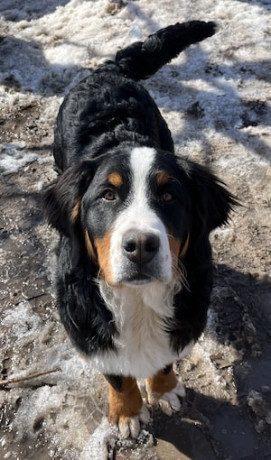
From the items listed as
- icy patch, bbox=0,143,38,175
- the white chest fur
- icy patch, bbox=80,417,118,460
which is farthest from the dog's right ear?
icy patch, bbox=0,143,38,175

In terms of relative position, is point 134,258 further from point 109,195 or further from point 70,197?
point 70,197

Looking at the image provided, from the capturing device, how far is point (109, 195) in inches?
83.1

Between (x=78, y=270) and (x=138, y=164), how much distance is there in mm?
565

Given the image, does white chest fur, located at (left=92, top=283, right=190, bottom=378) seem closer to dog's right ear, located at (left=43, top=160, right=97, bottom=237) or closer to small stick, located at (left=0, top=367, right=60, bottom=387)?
dog's right ear, located at (left=43, top=160, right=97, bottom=237)

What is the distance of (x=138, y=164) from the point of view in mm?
2111

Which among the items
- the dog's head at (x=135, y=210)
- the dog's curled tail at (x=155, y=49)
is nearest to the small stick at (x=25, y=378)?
the dog's head at (x=135, y=210)

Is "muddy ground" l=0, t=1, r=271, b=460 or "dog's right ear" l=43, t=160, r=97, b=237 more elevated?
"dog's right ear" l=43, t=160, r=97, b=237

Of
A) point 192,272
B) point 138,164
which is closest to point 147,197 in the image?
point 138,164

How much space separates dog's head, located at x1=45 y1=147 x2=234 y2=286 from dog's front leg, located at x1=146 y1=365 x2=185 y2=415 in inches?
30.6

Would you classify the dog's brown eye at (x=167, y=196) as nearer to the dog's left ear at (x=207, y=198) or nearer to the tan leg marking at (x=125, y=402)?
the dog's left ear at (x=207, y=198)

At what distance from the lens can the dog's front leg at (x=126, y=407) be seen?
257cm

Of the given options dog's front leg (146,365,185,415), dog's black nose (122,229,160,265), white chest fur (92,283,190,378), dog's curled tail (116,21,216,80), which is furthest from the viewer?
dog's curled tail (116,21,216,80)

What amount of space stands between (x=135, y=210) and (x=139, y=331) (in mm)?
655

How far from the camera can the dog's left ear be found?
226 cm
